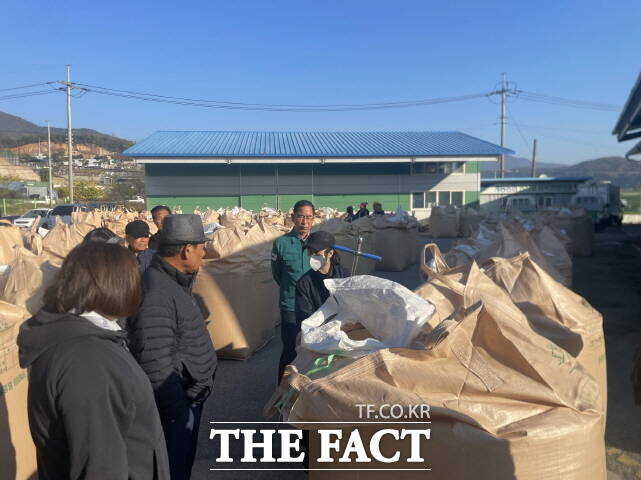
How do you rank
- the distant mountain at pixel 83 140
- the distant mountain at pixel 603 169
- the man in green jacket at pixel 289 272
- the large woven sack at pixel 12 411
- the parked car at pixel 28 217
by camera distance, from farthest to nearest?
1. the distant mountain at pixel 603 169
2. the distant mountain at pixel 83 140
3. the parked car at pixel 28 217
4. the man in green jacket at pixel 289 272
5. the large woven sack at pixel 12 411

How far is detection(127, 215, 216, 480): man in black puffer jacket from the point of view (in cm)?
204

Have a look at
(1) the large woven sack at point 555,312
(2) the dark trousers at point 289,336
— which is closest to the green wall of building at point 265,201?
(2) the dark trousers at point 289,336

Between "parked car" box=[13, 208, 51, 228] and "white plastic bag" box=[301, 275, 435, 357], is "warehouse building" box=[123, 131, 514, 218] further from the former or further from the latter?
"white plastic bag" box=[301, 275, 435, 357]

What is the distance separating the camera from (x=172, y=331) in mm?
2100

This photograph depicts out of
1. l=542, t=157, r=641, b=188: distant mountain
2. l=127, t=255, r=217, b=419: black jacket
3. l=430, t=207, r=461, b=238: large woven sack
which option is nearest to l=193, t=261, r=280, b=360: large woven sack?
l=127, t=255, r=217, b=419: black jacket

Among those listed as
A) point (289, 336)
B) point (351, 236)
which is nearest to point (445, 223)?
point (351, 236)

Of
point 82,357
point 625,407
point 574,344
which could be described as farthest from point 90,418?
point 625,407

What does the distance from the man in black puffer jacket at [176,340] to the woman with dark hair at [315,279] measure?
3.51ft

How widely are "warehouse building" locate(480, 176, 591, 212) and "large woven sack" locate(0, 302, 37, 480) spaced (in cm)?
2907

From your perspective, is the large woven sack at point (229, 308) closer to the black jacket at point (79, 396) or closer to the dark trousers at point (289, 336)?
the dark trousers at point (289, 336)

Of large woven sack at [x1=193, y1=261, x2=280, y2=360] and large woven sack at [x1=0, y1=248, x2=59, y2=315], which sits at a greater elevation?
large woven sack at [x1=0, y1=248, x2=59, y2=315]

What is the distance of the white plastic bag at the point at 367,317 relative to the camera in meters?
2.27

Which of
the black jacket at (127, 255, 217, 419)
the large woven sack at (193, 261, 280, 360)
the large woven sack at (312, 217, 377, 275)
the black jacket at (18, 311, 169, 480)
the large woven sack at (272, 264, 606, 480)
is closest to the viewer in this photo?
the black jacket at (18, 311, 169, 480)

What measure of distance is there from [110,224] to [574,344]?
8862 mm
